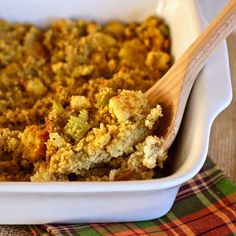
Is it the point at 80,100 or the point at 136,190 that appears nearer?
the point at 136,190

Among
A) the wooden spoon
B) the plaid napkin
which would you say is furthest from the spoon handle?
the plaid napkin

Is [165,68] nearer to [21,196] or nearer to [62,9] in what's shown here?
[62,9]

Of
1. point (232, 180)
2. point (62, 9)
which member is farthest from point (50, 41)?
point (232, 180)

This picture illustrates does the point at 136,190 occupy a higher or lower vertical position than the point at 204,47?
lower

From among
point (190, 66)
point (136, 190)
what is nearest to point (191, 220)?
point (136, 190)

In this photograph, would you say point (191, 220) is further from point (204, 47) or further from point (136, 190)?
point (204, 47)

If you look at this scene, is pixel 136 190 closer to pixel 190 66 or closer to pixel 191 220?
pixel 191 220

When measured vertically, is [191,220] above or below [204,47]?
below
